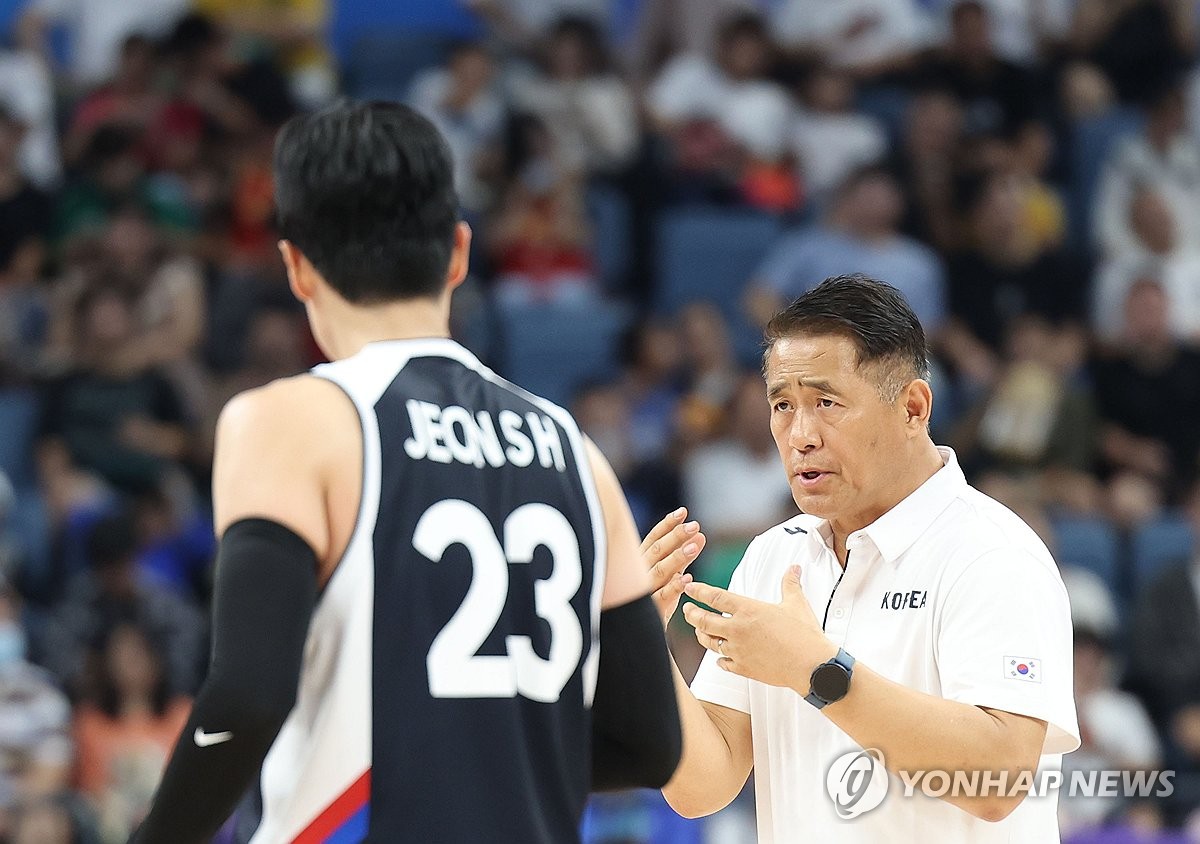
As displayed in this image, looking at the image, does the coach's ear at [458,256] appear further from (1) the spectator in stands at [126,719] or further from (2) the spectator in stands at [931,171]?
(2) the spectator in stands at [931,171]

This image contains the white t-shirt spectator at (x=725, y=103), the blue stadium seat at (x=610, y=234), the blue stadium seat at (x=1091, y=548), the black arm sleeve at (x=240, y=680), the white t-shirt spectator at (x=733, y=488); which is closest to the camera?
the black arm sleeve at (x=240, y=680)

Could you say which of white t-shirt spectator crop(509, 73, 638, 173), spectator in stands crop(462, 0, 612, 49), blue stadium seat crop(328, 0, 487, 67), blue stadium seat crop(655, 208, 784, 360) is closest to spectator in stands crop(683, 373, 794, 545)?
blue stadium seat crop(655, 208, 784, 360)

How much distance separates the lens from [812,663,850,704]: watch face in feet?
10.2

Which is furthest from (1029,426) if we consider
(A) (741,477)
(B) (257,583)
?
(B) (257,583)

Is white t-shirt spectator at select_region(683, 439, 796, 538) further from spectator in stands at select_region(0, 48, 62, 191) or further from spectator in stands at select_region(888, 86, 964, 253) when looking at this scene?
spectator in stands at select_region(0, 48, 62, 191)

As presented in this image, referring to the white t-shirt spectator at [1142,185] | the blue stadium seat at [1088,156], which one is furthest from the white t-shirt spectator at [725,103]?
the white t-shirt spectator at [1142,185]

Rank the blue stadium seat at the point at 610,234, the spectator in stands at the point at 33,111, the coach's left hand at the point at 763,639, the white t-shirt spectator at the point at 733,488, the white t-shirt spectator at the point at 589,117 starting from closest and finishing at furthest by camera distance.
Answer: the coach's left hand at the point at 763,639
the white t-shirt spectator at the point at 733,488
the spectator in stands at the point at 33,111
the blue stadium seat at the point at 610,234
the white t-shirt spectator at the point at 589,117

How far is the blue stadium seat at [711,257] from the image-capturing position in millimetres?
11391

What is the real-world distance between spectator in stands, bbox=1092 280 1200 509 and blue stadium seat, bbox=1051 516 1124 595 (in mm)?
1154

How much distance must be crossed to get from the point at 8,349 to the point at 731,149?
5092 mm

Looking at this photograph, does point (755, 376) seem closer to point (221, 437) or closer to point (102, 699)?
point (102, 699)

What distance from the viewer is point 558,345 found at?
1075cm

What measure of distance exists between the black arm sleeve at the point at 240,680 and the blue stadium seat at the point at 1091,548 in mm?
8212

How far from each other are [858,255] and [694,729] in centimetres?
785
